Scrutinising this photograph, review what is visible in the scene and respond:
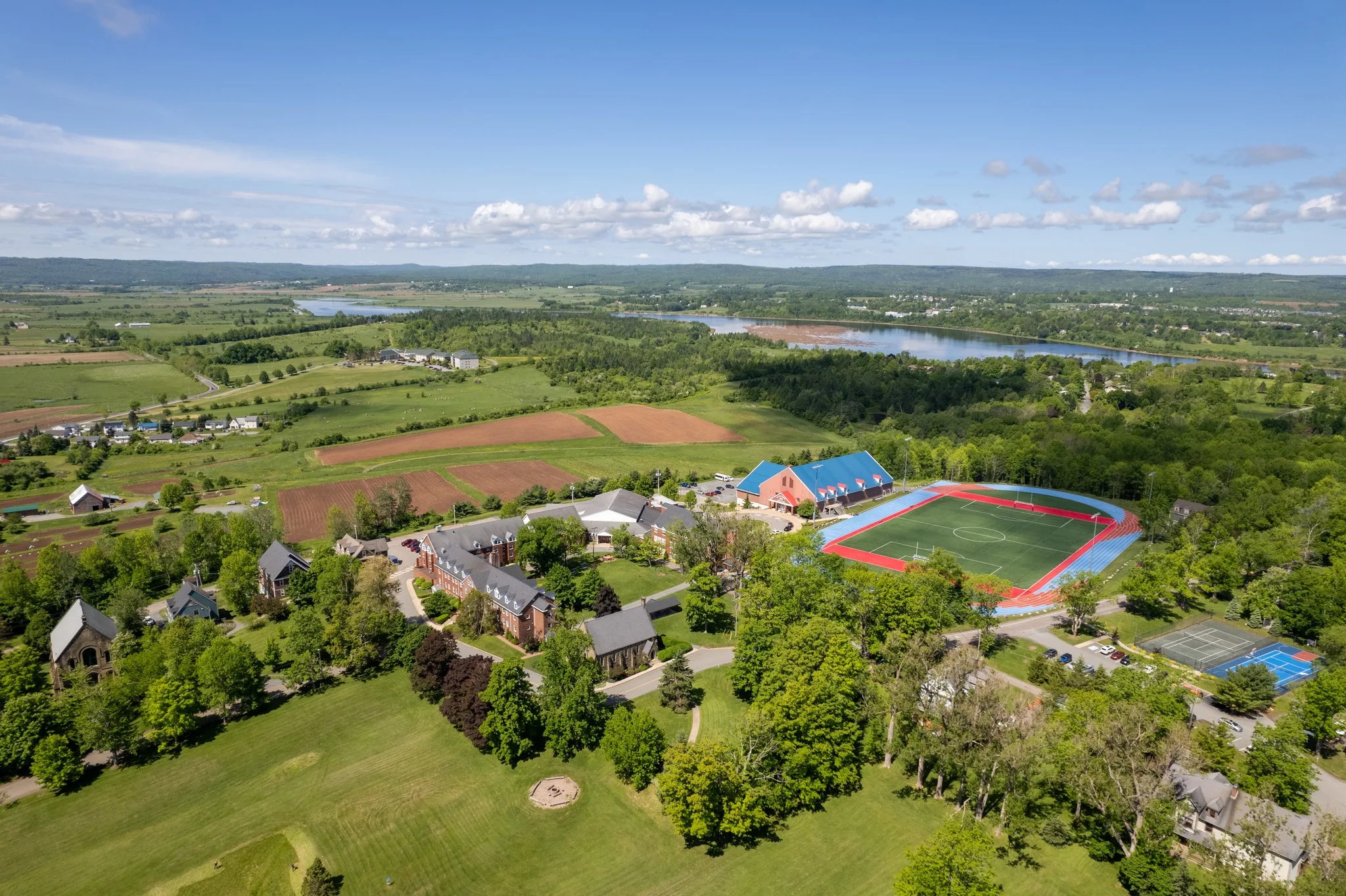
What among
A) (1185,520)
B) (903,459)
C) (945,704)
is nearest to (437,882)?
(945,704)

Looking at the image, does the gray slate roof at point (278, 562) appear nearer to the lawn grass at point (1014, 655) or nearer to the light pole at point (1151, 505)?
the lawn grass at point (1014, 655)

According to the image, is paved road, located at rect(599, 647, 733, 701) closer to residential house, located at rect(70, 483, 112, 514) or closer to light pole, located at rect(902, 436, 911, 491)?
light pole, located at rect(902, 436, 911, 491)

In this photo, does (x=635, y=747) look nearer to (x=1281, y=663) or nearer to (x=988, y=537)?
(x=1281, y=663)

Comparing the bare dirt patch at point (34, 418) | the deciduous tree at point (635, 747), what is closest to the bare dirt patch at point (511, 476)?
the deciduous tree at point (635, 747)

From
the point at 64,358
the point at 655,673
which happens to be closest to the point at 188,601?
the point at 655,673

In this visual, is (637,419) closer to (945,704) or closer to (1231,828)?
(945,704)

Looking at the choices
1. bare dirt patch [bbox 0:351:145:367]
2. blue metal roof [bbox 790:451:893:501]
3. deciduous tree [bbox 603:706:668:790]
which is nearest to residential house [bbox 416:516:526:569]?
deciduous tree [bbox 603:706:668:790]
